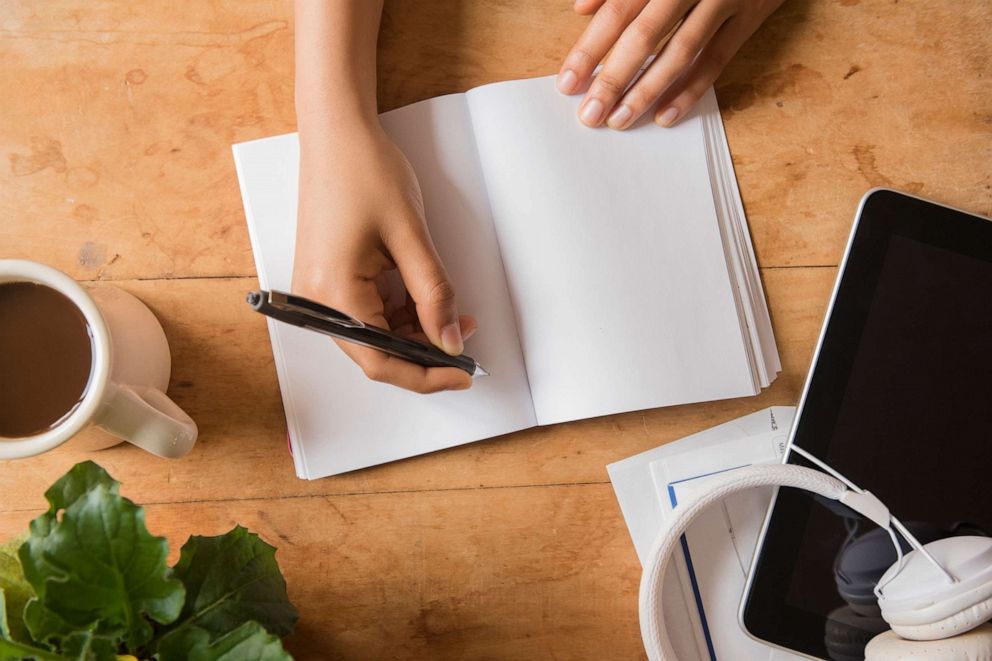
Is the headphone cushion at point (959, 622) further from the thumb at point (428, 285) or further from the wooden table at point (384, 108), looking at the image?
the thumb at point (428, 285)

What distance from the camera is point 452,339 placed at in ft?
1.82

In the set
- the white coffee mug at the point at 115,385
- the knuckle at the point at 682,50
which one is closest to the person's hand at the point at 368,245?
the white coffee mug at the point at 115,385

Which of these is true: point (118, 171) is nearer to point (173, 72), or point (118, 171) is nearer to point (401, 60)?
point (173, 72)

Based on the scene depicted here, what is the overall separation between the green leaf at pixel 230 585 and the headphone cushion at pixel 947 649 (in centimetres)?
41

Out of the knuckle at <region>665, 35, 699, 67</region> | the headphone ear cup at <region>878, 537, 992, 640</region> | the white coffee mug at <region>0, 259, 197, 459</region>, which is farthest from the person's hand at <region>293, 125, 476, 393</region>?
the headphone ear cup at <region>878, 537, 992, 640</region>

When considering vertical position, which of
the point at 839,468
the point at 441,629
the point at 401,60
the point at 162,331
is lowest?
the point at 441,629

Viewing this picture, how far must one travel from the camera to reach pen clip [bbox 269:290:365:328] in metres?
0.39

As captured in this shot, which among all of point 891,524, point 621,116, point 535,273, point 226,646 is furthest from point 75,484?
point 891,524

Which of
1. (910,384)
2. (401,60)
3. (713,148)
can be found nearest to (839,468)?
(910,384)

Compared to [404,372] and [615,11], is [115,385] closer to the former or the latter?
[404,372]

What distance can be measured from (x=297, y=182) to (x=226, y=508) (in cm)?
27

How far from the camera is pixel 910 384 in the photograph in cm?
58

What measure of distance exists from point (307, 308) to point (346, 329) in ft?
0.19

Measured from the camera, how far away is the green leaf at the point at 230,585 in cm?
44
